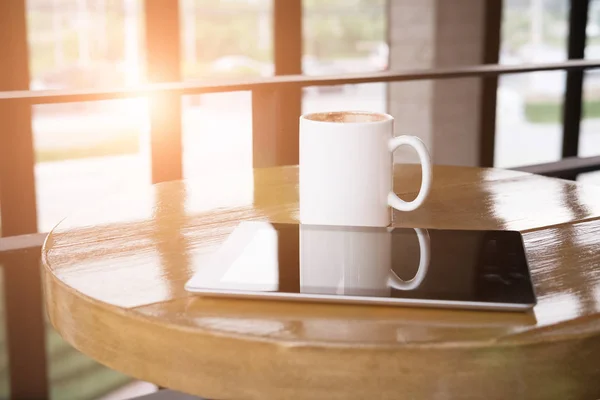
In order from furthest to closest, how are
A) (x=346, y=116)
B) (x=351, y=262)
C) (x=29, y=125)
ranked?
1. (x=29, y=125)
2. (x=346, y=116)
3. (x=351, y=262)

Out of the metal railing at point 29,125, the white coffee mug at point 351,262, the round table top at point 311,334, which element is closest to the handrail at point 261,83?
the metal railing at point 29,125

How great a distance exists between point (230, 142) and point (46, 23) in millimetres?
4019

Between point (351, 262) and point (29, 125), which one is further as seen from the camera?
point (29, 125)

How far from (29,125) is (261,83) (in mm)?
512

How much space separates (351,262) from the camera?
608 millimetres

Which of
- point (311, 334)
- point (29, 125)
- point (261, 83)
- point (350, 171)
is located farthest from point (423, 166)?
point (29, 125)

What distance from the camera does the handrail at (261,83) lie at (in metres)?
1.31

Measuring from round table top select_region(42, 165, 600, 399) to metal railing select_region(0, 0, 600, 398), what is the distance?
2.33 ft

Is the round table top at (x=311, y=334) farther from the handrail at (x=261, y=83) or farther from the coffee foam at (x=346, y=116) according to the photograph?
the handrail at (x=261, y=83)

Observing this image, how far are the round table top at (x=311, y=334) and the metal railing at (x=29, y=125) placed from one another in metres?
0.71

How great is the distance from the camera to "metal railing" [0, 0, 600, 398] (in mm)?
1364

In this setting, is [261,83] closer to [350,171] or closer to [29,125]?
[29,125]

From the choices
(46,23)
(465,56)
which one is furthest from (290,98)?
(46,23)

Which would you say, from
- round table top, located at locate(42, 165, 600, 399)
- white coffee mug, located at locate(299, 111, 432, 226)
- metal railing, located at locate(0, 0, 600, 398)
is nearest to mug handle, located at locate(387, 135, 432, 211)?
white coffee mug, located at locate(299, 111, 432, 226)
